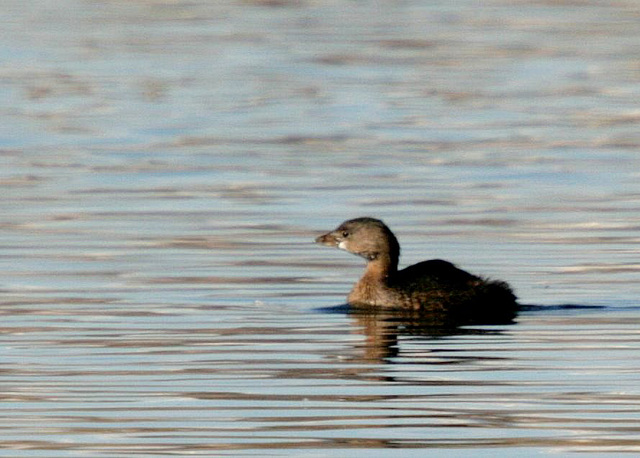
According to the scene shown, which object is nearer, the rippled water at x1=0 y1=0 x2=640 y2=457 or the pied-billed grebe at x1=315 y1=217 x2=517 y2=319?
the rippled water at x1=0 y1=0 x2=640 y2=457

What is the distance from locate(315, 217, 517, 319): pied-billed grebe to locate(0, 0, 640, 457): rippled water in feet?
0.79

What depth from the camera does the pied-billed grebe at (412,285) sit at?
48.2 feet

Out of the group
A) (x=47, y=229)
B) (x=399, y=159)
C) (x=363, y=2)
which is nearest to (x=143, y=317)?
(x=47, y=229)

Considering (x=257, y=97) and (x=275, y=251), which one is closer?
(x=275, y=251)

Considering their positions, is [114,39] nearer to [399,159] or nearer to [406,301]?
[399,159]

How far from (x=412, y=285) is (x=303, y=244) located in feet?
8.92

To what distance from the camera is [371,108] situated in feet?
101

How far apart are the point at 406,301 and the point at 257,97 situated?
59.4ft

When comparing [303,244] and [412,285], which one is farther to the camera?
[303,244]

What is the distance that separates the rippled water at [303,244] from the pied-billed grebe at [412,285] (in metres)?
0.24

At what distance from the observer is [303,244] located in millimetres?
17656

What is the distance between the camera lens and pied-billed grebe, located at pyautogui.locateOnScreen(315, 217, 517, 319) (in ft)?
48.2

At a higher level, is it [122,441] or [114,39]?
[114,39]

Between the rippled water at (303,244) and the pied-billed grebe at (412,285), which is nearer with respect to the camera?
the rippled water at (303,244)
